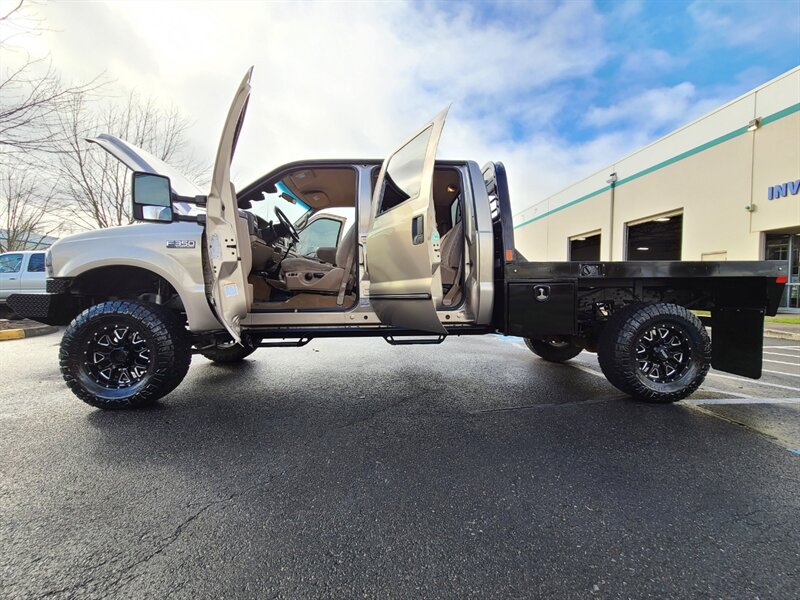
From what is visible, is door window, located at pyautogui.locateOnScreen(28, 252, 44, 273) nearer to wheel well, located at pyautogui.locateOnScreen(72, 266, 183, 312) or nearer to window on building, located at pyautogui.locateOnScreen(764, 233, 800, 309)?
wheel well, located at pyautogui.locateOnScreen(72, 266, 183, 312)

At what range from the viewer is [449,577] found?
131 cm

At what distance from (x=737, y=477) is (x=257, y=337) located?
3498mm

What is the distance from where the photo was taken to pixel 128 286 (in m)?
3.46

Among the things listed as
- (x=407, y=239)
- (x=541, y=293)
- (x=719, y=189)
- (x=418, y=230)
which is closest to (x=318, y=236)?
(x=407, y=239)

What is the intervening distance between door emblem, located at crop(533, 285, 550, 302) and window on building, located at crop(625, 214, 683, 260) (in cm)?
1501

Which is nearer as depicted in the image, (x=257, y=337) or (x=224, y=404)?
(x=224, y=404)

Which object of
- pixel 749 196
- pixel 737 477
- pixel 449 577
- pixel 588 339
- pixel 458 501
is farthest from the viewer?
pixel 749 196

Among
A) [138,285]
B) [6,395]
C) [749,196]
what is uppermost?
[749,196]

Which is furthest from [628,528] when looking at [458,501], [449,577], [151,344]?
[151,344]

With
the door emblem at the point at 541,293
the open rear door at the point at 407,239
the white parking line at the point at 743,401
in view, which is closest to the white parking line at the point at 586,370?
the white parking line at the point at 743,401

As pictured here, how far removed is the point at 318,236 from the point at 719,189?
554 inches

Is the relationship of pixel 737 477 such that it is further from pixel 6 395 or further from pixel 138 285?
pixel 6 395

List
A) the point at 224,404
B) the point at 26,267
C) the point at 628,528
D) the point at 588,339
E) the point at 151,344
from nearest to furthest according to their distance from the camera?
the point at 628,528 < the point at 151,344 < the point at 224,404 < the point at 588,339 < the point at 26,267

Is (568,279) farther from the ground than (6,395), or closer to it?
farther from the ground
